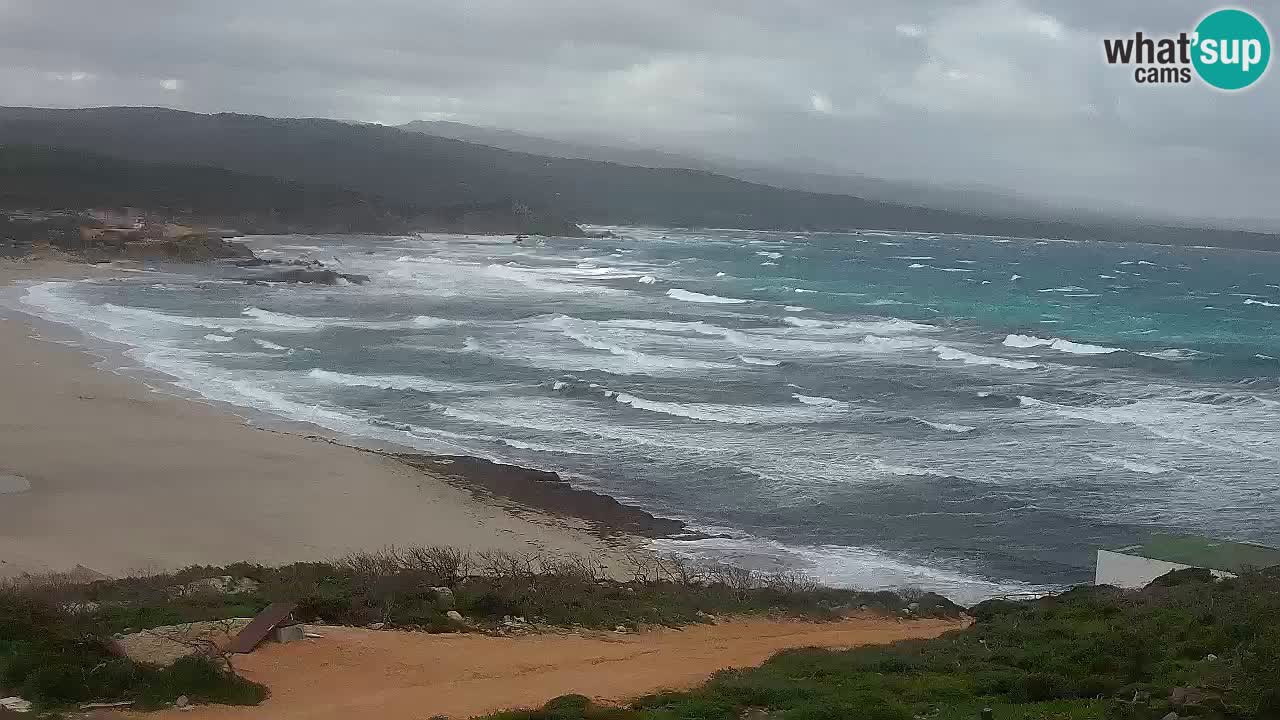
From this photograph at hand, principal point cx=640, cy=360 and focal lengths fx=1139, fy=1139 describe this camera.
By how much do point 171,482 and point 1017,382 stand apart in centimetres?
2555

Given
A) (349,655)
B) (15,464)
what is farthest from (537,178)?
(349,655)

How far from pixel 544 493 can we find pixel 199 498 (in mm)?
6371

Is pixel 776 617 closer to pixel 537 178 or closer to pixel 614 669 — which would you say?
pixel 614 669

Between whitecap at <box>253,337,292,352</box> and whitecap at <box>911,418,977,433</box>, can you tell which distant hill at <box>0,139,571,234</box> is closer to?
whitecap at <box>253,337,292,352</box>

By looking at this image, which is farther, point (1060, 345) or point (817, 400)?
point (1060, 345)

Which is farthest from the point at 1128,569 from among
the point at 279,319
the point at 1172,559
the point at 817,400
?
the point at 279,319

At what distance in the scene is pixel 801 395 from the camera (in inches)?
1304

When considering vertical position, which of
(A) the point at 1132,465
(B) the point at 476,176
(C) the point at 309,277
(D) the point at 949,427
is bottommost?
(A) the point at 1132,465

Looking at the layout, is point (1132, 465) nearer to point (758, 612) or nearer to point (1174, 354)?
point (758, 612)

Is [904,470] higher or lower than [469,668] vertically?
lower

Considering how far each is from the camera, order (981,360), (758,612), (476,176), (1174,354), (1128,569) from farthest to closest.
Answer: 1. (476,176)
2. (1174,354)
3. (981,360)
4. (1128,569)
5. (758,612)

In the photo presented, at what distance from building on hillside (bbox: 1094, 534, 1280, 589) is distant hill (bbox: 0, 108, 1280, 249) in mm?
117384

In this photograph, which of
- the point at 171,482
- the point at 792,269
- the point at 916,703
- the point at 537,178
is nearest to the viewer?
the point at 916,703

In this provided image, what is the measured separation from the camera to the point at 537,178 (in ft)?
555
